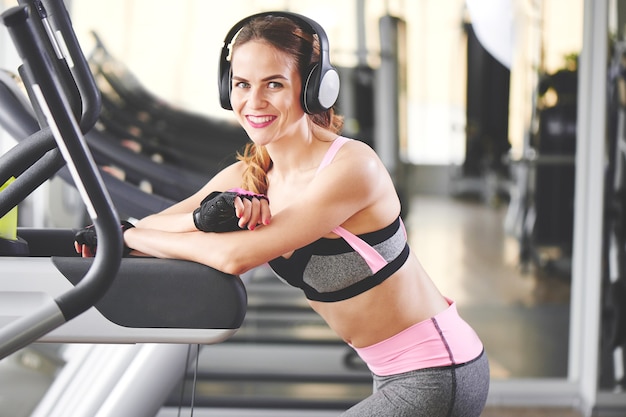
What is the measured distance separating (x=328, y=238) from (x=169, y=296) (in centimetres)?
25

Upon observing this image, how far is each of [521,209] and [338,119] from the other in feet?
8.39

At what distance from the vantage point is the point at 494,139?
11.2 ft

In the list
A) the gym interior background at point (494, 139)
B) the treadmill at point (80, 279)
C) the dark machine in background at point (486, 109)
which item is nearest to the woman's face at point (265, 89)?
the treadmill at point (80, 279)

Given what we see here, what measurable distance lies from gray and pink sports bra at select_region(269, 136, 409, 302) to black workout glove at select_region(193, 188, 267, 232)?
121 millimetres

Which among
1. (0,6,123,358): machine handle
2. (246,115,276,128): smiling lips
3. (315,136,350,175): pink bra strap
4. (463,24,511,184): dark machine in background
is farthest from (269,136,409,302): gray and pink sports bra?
(463,24,511,184): dark machine in background

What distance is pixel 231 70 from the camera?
3.78 feet

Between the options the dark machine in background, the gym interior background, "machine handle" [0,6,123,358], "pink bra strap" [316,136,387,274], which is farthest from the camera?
the dark machine in background

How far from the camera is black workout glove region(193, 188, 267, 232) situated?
1.03 metres

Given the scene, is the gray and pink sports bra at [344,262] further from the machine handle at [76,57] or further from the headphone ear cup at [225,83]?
the machine handle at [76,57]

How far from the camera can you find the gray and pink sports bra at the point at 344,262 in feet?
3.61

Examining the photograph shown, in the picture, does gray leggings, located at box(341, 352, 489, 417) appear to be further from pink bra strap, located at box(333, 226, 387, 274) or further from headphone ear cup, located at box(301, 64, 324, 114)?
headphone ear cup, located at box(301, 64, 324, 114)

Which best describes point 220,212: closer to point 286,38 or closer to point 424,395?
point 286,38

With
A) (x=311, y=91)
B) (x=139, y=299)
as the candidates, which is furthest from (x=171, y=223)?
(x=311, y=91)

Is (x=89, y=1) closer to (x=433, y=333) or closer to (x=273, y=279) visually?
(x=273, y=279)
